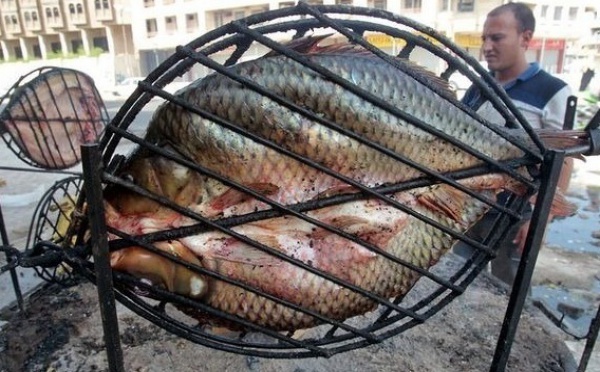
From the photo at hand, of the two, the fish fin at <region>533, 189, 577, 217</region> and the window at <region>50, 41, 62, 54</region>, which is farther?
the window at <region>50, 41, 62, 54</region>

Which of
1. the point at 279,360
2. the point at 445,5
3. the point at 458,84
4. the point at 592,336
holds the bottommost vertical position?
the point at 458,84

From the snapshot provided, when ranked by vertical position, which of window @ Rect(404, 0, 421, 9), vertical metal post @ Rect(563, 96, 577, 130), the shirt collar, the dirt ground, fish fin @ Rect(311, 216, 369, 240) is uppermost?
window @ Rect(404, 0, 421, 9)

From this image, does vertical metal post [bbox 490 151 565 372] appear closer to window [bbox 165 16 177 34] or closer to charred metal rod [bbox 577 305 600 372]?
charred metal rod [bbox 577 305 600 372]

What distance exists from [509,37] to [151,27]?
113 ft

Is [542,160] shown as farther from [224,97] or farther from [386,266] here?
[224,97]

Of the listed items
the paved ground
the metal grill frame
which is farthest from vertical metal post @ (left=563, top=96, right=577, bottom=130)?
the paved ground

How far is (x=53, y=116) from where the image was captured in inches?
107

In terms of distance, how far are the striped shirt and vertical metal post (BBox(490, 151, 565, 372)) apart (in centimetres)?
157

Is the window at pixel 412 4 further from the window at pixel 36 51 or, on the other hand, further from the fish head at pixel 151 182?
the window at pixel 36 51

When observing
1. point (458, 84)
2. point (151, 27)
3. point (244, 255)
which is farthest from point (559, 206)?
point (151, 27)

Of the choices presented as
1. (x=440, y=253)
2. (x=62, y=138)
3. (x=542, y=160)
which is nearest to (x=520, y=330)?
(x=440, y=253)

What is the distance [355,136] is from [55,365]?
5.19ft

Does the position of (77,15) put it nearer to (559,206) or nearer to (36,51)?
(36,51)

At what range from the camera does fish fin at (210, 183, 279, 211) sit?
3.00ft
